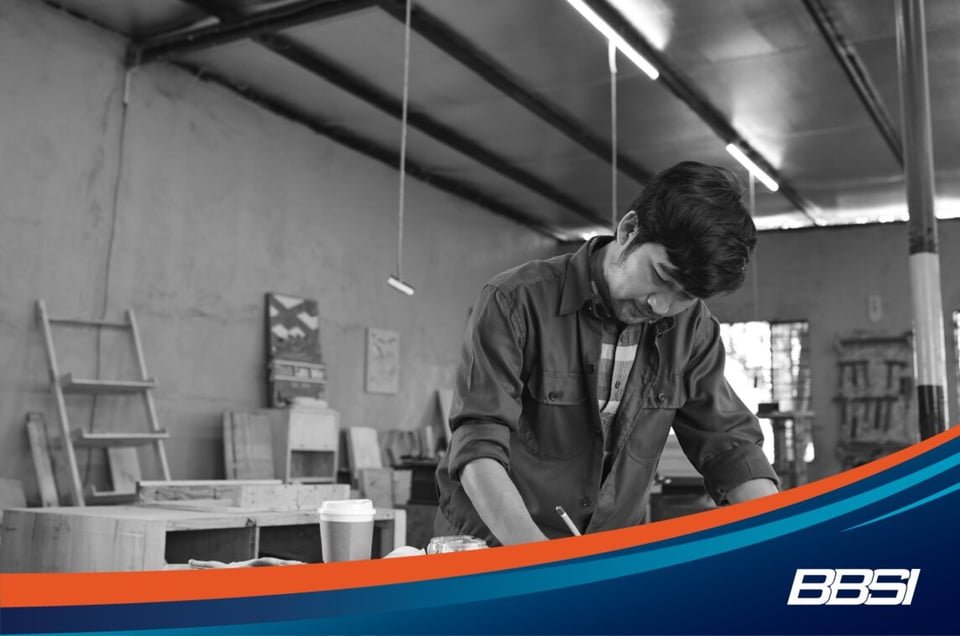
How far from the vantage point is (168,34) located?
6.53 meters

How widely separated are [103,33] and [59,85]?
0.57 meters

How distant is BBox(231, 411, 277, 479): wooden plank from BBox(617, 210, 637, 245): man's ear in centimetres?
579

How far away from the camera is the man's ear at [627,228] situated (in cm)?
162

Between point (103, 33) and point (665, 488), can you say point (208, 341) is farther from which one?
point (665, 488)

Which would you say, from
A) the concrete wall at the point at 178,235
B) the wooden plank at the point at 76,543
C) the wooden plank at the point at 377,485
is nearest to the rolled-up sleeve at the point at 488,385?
the wooden plank at the point at 76,543

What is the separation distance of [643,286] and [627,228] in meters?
0.11

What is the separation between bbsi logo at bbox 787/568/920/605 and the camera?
2.60 ft

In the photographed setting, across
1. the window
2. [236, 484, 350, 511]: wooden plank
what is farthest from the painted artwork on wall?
the window

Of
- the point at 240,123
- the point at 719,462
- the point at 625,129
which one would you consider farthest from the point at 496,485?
the point at 625,129

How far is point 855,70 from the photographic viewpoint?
276 inches

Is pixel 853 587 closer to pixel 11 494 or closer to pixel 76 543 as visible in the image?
pixel 76 543

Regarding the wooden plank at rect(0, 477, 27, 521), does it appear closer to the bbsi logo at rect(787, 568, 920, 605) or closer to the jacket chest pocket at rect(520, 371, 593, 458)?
the jacket chest pocket at rect(520, 371, 593, 458)

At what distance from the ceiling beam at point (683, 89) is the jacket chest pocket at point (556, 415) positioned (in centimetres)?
465

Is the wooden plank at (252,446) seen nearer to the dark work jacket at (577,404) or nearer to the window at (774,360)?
the dark work jacket at (577,404)
